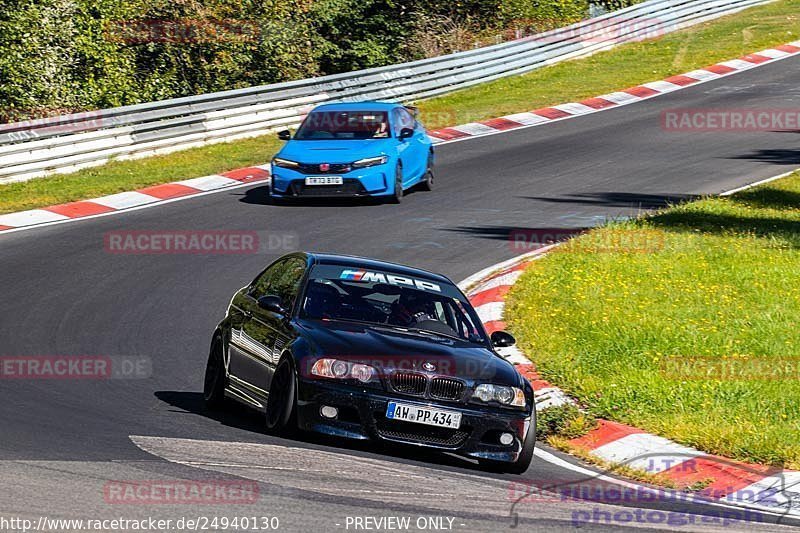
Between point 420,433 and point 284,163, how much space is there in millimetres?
11966

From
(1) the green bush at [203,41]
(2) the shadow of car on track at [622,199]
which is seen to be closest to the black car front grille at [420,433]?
(2) the shadow of car on track at [622,199]

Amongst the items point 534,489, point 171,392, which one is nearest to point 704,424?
point 534,489

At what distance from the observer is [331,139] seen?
70.1 feet

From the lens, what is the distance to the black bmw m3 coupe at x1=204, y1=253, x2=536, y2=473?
9266 millimetres

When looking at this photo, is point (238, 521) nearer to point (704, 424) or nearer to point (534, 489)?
point (534, 489)

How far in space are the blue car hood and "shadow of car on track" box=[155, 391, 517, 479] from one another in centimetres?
999

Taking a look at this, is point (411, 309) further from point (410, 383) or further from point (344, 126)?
point (344, 126)

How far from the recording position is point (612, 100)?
31.0 metres

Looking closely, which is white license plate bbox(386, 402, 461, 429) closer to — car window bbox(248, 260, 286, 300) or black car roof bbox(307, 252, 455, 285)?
black car roof bbox(307, 252, 455, 285)

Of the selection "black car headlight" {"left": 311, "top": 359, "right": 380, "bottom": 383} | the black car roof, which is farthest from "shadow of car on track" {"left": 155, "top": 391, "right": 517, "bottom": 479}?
the black car roof

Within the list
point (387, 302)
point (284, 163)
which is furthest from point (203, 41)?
point (387, 302)

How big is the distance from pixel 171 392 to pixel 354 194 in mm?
9648

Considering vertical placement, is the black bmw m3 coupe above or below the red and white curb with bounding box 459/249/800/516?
above

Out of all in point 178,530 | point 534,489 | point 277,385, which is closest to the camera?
point 178,530
